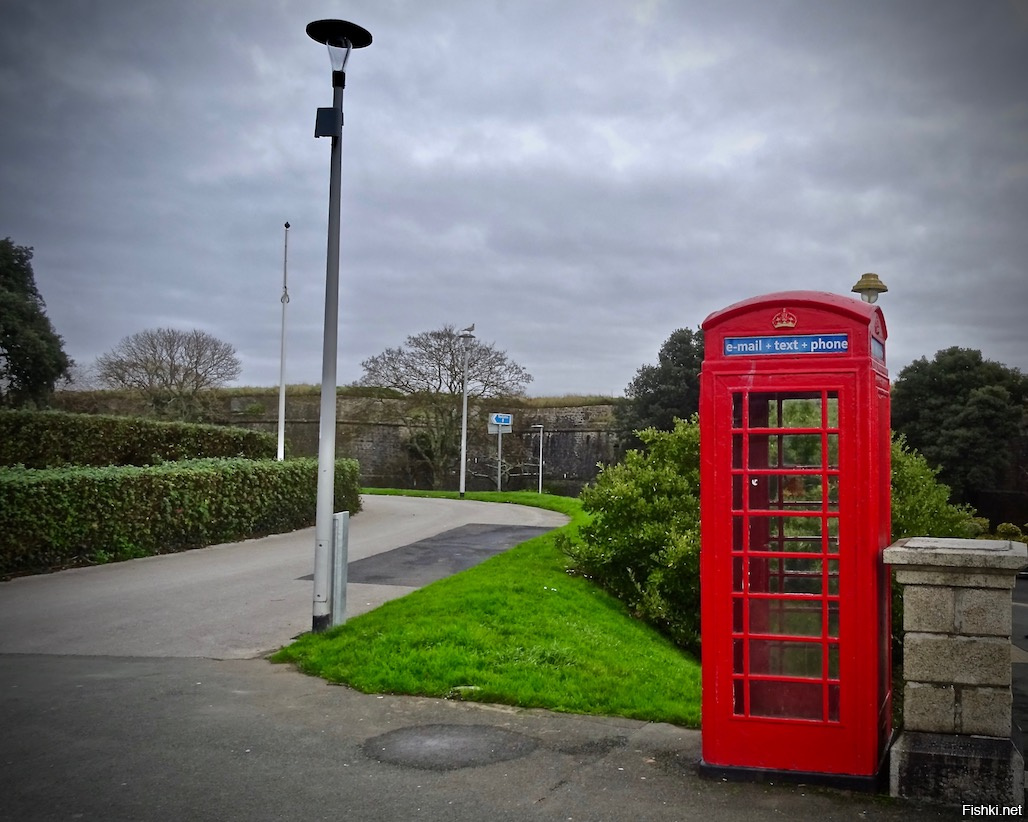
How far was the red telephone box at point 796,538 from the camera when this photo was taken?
483 centimetres

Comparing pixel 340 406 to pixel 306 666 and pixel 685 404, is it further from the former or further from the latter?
pixel 306 666

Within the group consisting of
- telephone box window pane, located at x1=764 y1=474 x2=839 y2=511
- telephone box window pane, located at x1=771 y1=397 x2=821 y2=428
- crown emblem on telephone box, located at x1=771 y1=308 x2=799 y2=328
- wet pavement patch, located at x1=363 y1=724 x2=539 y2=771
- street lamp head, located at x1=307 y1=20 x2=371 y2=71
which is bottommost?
wet pavement patch, located at x1=363 y1=724 x2=539 y2=771

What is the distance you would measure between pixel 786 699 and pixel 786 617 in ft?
1.42

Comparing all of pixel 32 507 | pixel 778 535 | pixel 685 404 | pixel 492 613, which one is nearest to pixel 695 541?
pixel 492 613

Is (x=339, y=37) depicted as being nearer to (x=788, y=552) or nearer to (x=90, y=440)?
(x=788, y=552)

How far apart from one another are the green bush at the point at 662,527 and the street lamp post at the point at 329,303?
3.94m

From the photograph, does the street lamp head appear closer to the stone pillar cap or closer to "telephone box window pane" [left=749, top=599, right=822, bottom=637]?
Answer: "telephone box window pane" [left=749, top=599, right=822, bottom=637]

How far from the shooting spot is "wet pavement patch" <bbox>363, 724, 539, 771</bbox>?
536cm

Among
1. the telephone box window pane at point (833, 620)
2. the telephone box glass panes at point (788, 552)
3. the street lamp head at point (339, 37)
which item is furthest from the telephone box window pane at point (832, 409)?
the street lamp head at point (339, 37)

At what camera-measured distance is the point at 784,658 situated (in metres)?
5.00

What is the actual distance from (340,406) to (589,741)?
46212mm

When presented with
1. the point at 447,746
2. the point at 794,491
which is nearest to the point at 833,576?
the point at 794,491

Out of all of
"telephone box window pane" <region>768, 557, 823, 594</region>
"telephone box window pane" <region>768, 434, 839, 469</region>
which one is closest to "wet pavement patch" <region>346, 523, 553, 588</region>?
"telephone box window pane" <region>768, 557, 823, 594</region>

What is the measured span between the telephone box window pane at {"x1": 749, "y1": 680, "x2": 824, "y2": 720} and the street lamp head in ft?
23.1
